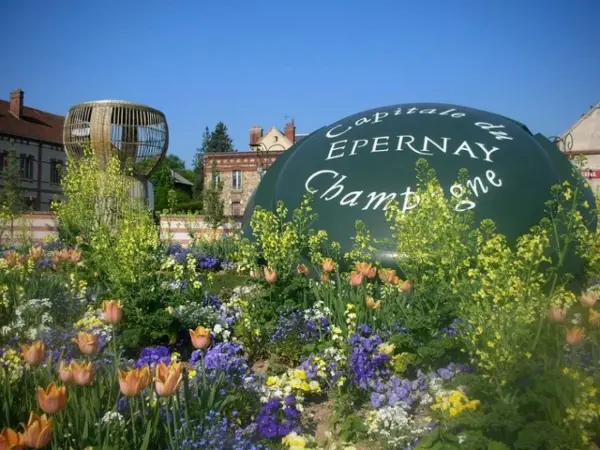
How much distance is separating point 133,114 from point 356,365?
1810cm

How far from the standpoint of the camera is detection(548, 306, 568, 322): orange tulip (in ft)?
12.8

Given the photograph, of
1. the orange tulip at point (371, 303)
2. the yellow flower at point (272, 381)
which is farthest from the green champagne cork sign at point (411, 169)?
the yellow flower at point (272, 381)

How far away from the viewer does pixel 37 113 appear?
48438 millimetres

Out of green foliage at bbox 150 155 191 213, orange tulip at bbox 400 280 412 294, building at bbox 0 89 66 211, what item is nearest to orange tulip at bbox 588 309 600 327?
orange tulip at bbox 400 280 412 294

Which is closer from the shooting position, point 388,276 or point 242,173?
point 388,276

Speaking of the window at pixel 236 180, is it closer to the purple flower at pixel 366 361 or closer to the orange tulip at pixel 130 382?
the purple flower at pixel 366 361

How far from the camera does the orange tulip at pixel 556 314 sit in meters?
3.89

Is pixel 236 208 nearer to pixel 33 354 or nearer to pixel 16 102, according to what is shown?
pixel 16 102

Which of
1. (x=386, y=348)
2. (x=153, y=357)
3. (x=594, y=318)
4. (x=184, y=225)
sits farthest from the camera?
(x=184, y=225)

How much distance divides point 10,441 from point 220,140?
8295 cm

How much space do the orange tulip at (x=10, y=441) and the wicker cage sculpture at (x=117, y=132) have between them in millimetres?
18593

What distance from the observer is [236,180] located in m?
47.7

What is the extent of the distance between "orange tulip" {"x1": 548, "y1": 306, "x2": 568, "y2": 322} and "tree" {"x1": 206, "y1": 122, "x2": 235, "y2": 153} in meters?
80.3

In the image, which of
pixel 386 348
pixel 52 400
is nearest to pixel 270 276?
pixel 386 348
